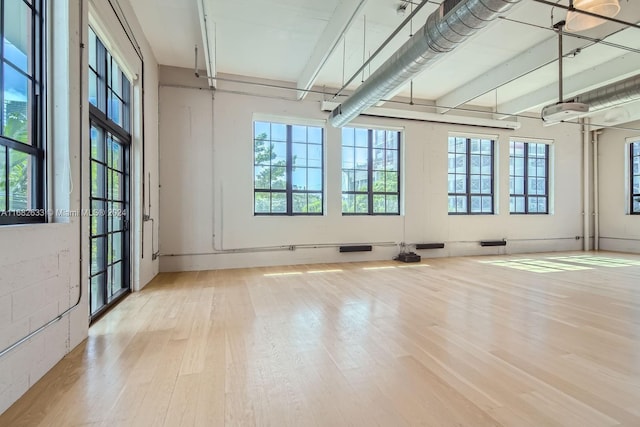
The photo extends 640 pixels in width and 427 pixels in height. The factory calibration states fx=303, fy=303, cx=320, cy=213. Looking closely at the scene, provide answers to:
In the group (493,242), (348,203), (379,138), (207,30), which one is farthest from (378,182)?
(207,30)

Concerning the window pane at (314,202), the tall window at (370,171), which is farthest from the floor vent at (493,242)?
the window pane at (314,202)

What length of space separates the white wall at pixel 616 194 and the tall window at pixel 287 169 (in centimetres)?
801

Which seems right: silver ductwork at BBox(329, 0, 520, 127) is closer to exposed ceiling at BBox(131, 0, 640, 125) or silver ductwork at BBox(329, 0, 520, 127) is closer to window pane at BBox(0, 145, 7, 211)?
exposed ceiling at BBox(131, 0, 640, 125)

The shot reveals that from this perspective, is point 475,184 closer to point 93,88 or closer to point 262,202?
point 262,202

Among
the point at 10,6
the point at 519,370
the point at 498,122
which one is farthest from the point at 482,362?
the point at 498,122

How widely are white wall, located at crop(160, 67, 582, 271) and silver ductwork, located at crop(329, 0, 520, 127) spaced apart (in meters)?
2.23

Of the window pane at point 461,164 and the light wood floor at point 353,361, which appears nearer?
the light wood floor at point 353,361

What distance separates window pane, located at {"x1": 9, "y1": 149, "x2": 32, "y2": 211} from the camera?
1.83 m

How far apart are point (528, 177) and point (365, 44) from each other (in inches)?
244

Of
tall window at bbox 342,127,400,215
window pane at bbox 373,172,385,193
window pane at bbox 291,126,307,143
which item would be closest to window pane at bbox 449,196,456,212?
tall window at bbox 342,127,400,215

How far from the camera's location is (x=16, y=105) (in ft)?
6.15

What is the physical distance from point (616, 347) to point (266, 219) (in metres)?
4.92

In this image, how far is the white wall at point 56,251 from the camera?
1.67 m

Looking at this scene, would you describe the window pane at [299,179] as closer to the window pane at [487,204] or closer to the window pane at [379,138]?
the window pane at [379,138]
